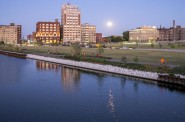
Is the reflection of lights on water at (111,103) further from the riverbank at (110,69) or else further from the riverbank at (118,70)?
the riverbank at (110,69)

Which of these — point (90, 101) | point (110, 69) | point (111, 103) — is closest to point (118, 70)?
point (110, 69)

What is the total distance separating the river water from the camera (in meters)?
24.7

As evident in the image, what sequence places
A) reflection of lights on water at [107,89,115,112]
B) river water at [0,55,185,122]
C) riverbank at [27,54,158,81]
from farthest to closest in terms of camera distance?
riverbank at [27,54,158,81], reflection of lights on water at [107,89,115,112], river water at [0,55,185,122]

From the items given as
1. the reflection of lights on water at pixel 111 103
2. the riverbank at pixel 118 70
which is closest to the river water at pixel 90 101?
the reflection of lights on water at pixel 111 103

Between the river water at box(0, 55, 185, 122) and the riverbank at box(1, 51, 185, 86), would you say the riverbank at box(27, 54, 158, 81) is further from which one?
the river water at box(0, 55, 185, 122)

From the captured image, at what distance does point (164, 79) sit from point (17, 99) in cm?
1851

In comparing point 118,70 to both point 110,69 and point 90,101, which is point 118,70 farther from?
point 90,101

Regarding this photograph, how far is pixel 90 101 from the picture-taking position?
30.0 meters

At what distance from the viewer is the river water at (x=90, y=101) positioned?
24719 mm

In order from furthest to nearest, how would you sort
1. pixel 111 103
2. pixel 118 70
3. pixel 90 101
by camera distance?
pixel 118 70 → pixel 90 101 → pixel 111 103

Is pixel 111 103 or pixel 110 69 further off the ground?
pixel 110 69

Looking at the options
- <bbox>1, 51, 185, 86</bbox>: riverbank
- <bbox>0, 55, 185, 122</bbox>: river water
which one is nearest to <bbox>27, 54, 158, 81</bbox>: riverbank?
<bbox>1, 51, 185, 86</bbox>: riverbank

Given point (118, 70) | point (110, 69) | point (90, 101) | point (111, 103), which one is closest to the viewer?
point (111, 103)

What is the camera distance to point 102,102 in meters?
29.8
